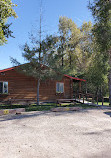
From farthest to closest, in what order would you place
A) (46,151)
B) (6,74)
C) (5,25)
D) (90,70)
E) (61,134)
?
(90,70)
(6,74)
(5,25)
(61,134)
(46,151)

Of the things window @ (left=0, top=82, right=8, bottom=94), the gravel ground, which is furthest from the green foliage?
the gravel ground

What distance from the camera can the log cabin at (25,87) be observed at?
17.7 m

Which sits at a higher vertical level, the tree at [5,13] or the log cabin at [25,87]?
the tree at [5,13]

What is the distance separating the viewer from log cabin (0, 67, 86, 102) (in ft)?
58.0

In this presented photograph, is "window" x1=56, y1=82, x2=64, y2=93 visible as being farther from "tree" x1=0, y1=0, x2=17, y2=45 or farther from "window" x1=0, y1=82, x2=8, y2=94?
"tree" x1=0, y1=0, x2=17, y2=45

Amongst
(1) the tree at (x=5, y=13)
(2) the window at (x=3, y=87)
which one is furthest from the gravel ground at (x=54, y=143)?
(2) the window at (x=3, y=87)

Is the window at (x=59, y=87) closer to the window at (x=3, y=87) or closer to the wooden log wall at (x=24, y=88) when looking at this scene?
the wooden log wall at (x=24, y=88)

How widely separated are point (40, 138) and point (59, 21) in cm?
3431

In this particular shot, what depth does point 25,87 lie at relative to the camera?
18.5 meters

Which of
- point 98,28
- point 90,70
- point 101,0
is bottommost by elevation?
point 90,70

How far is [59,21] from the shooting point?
35.9m

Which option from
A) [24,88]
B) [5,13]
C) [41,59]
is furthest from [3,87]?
[5,13]

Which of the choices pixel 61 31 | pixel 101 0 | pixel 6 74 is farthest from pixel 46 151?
pixel 61 31

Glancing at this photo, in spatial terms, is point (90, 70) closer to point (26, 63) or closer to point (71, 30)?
point (71, 30)
